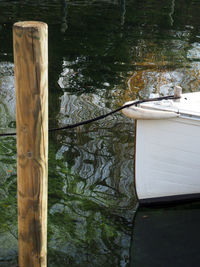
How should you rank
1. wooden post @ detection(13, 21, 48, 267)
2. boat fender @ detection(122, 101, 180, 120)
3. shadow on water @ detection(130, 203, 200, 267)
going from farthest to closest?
boat fender @ detection(122, 101, 180, 120), shadow on water @ detection(130, 203, 200, 267), wooden post @ detection(13, 21, 48, 267)

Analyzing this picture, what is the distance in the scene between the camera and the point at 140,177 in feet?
17.3

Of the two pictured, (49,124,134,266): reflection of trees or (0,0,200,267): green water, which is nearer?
(49,124,134,266): reflection of trees

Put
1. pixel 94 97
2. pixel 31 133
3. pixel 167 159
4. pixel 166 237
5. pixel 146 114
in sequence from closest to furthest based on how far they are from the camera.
Answer: pixel 31 133 → pixel 146 114 → pixel 166 237 → pixel 167 159 → pixel 94 97

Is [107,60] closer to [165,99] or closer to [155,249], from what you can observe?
[165,99]

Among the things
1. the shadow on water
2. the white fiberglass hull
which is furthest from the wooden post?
the white fiberglass hull

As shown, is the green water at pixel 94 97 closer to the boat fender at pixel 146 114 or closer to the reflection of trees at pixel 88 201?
the reflection of trees at pixel 88 201

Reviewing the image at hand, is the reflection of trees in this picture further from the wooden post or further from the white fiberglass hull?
the wooden post

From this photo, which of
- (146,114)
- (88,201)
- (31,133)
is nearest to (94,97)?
(88,201)

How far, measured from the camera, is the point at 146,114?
4875mm

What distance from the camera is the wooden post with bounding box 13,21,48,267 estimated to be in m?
3.08

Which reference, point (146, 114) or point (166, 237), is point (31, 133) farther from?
point (166, 237)

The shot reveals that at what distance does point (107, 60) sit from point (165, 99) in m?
6.14

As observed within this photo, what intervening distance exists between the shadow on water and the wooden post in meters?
1.38

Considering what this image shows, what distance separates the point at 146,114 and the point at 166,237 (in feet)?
4.56
